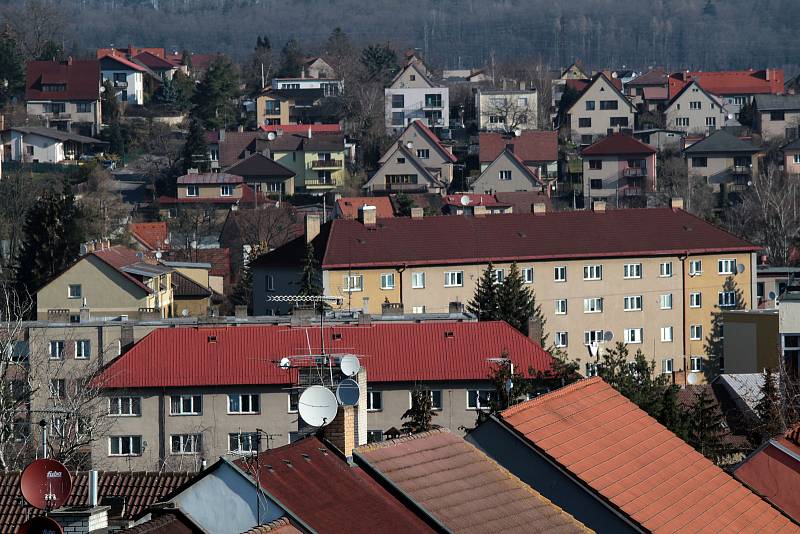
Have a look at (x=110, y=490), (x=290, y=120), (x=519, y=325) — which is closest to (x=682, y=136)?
(x=290, y=120)

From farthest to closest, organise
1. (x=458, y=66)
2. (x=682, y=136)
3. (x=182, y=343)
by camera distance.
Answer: (x=458, y=66) < (x=682, y=136) < (x=182, y=343)

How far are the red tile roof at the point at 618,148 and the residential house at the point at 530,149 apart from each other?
1.61m

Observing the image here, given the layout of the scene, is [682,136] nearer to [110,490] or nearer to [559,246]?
[559,246]

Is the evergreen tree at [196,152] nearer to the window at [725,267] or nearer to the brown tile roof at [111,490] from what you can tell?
the window at [725,267]

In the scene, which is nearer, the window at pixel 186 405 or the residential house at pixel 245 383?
the residential house at pixel 245 383

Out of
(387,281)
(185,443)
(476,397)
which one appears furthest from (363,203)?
(185,443)

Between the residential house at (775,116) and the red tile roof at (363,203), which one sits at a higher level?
the residential house at (775,116)

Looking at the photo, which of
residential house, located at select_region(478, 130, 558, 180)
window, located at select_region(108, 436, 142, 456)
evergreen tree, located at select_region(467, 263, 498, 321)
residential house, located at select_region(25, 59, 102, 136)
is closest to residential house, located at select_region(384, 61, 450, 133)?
residential house, located at select_region(478, 130, 558, 180)

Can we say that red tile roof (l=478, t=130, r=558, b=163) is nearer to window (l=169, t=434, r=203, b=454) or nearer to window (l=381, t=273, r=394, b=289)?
window (l=381, t=273, r=394, b=289)

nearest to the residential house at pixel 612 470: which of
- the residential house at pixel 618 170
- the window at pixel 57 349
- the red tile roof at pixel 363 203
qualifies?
the window at pixel 57 349

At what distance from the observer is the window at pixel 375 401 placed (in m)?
34.1

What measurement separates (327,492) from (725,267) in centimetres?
3765

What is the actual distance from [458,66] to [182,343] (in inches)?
4258

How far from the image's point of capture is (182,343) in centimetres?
3525
